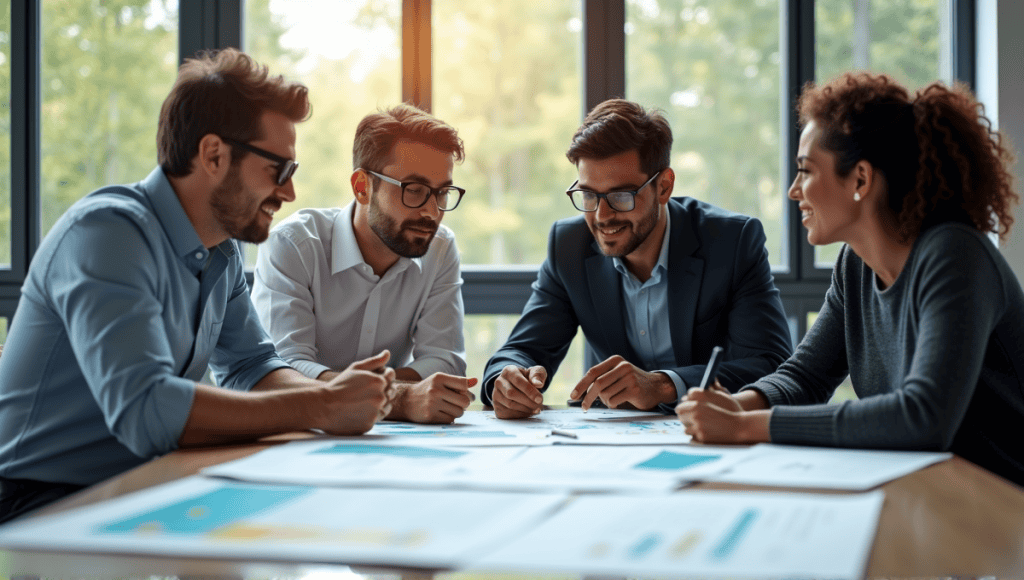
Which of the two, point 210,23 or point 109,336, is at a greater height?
point 210,23

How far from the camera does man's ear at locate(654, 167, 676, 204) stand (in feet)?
8.26

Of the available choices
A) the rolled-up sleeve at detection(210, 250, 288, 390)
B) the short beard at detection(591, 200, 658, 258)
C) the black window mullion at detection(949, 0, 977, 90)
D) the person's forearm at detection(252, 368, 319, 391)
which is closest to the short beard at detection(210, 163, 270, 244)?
the rolled-up sleeve at detection(210, 250, 288, 390)

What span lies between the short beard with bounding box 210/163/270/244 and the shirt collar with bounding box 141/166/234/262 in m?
0.07

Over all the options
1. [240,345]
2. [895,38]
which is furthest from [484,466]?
[895,38]

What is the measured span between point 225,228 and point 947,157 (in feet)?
5.00

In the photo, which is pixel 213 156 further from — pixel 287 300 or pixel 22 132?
pixel 22 132

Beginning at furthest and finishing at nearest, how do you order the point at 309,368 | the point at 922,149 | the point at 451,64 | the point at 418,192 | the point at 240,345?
the point at 451,64 → the point at 418,192 → the point at 309,368 → the point at 240,345 → the point at 922,149

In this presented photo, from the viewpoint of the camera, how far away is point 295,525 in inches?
33.8

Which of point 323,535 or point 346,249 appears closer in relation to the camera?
point 323,535

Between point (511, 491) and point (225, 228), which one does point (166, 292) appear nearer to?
point (225, 228)

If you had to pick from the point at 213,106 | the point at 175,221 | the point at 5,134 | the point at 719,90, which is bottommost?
the point at 175,221

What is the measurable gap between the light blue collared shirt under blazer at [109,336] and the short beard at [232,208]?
0.22 feet

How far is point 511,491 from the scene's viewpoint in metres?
1.03

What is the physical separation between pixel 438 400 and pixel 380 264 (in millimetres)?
1009
